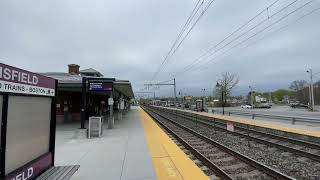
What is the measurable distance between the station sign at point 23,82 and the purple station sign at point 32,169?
1.32m

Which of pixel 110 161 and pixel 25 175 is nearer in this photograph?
pixel 25 175

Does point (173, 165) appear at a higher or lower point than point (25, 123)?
lower

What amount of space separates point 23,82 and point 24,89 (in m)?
0.12

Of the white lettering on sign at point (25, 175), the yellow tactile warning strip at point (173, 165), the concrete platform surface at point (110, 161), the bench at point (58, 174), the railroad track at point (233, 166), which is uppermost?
the white lettering on sign at point (25, 175)

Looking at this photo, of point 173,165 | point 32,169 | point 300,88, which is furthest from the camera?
point 300,88

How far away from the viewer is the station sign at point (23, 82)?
4198mm

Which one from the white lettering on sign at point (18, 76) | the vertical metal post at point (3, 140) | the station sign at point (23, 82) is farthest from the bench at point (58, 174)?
the white lettering on sign at point (18, 76)

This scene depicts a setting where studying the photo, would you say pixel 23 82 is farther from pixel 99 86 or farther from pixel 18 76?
pixel 99 86

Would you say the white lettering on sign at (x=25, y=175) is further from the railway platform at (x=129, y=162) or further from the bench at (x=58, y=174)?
the railway platform at (x=129, y=162)

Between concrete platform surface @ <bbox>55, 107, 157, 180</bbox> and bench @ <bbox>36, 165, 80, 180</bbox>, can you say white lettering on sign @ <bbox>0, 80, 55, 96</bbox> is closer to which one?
bench @ <bbox>36, 165, 80, 180</bbox>

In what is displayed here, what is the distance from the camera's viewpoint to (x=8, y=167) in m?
4.40

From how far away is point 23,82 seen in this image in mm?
4867

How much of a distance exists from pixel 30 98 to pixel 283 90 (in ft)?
472

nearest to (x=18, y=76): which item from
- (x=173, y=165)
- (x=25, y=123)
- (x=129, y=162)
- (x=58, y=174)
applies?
(x=25, y=123)
